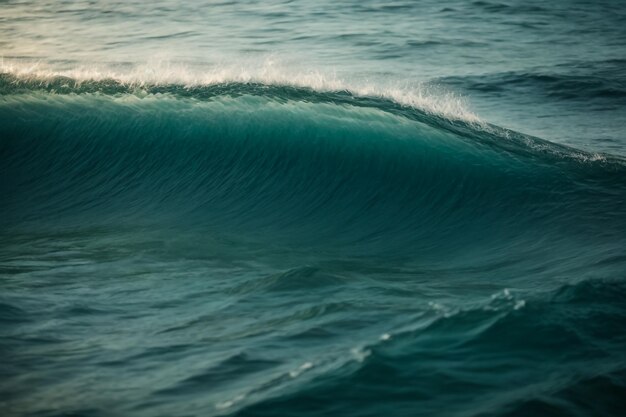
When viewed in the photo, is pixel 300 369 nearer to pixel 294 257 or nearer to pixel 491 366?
pixel 491 366

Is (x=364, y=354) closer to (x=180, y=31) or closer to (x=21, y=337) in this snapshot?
(x=21, y=337)

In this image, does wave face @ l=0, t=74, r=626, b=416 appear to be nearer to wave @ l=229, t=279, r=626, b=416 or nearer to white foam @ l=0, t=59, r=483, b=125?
wave @ l=229, t=279, r=626, b=416

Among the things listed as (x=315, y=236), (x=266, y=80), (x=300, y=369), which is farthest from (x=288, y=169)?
(x=300, y=369)

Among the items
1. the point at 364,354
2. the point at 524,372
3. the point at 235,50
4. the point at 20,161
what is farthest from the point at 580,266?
the point at 235,50

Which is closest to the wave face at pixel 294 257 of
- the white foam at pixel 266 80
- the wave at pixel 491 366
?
the wave at pixel 491 366

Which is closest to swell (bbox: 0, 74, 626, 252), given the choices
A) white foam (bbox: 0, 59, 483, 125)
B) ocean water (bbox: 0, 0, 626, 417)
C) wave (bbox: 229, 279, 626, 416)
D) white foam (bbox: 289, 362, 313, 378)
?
ocean water (bbox: 0, 0, 626, 417)

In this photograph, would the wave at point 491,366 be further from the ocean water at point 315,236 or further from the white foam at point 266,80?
the white foam at point 266,80
